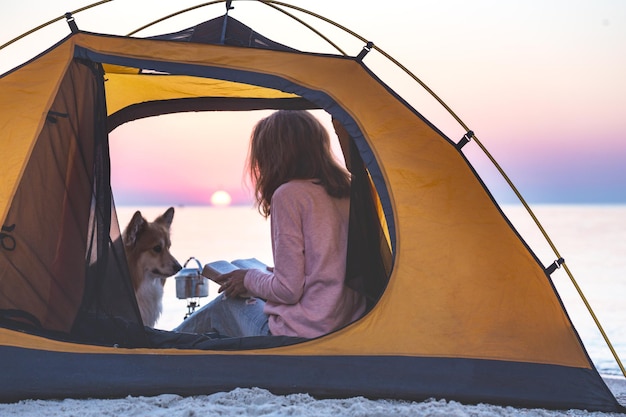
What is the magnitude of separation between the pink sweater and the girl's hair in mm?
78

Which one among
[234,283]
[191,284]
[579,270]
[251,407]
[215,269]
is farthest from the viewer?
[579,270]

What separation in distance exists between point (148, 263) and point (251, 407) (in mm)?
2309

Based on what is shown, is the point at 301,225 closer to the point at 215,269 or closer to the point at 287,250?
the point at 287,250

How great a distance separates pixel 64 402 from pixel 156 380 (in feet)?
1.37

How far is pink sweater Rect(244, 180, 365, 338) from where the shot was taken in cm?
377

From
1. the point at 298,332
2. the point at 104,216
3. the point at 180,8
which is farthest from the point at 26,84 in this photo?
the point at 298,332

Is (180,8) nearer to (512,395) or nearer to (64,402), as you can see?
(64,402)

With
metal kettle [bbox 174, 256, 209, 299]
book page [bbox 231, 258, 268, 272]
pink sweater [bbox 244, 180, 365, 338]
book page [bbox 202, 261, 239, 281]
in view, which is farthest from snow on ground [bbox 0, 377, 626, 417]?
metal kettle [bbox 174, 256, 209, 299]

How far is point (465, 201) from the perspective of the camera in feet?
13.5

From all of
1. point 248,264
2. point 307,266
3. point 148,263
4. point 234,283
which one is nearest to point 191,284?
point 148,263

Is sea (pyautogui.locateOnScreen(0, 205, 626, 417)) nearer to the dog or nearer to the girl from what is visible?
the dog

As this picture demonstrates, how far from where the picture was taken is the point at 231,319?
437 centimetres

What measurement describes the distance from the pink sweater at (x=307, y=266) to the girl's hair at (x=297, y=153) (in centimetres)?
8

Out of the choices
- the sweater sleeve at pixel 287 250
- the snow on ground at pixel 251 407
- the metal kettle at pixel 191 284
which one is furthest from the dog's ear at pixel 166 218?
the snow on ground at pixel 251 407
